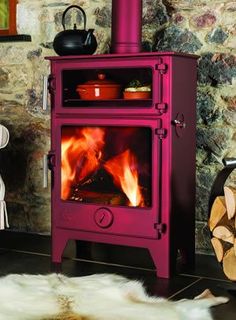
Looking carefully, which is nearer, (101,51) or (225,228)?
(225,228)

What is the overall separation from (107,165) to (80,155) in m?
0.16

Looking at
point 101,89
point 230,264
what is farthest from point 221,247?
point 101,89

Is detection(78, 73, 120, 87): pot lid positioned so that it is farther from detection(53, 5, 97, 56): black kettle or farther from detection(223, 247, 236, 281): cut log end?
detection(223, 247, 236, 281): cut log end

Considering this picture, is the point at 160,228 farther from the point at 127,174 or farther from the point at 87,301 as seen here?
the point at 87,301

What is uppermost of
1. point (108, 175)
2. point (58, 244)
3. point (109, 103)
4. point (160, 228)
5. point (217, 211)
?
point (109, 103)

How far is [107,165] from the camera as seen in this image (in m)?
3.44

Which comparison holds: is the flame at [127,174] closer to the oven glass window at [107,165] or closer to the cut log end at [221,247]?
the oven glass window at [107,165]

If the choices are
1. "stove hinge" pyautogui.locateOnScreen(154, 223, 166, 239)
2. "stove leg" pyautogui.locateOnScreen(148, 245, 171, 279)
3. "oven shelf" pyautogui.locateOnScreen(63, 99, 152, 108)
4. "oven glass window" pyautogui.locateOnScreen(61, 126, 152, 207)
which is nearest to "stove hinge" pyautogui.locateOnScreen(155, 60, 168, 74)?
"oven shelf" pyautogui.locateOnScreen(63, 99, 152, 108)

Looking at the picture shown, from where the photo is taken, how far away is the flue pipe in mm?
3432

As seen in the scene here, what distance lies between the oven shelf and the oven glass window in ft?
0.41

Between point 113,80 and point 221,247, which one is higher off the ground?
point 113,80

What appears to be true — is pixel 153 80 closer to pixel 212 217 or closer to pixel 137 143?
pixel 137 143

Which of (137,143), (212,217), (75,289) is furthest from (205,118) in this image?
(75,289)

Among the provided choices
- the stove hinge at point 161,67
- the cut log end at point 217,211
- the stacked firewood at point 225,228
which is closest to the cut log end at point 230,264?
the stacked firewood at point 225,228
